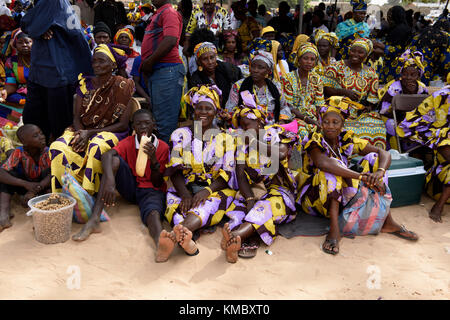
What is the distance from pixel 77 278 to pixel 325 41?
4.79 metres

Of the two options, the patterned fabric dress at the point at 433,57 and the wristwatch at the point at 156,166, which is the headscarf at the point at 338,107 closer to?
the wristwatch at the point at 156,166

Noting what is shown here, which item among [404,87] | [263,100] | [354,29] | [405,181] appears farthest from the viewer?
[354,29]

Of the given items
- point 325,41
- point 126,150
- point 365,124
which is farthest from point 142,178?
point 325,41

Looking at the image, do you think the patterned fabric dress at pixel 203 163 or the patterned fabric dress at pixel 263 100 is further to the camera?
the patterned fabric dress at pixel 263 100

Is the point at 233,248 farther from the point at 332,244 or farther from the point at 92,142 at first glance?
the point at 92,142

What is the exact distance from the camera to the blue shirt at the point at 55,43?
13.0 ft

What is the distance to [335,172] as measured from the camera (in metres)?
3.30

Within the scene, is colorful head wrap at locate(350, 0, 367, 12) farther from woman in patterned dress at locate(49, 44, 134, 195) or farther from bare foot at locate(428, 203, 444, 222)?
woman in patterned dress at locate(49, 44, 134, 195)

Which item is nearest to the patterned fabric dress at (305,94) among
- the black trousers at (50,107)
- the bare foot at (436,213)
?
the bare foot at (436,213)

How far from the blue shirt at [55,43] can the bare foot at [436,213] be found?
4.12 metres

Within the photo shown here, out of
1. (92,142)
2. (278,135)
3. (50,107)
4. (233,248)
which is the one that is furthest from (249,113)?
(50,107)

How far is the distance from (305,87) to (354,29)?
2.45 meters

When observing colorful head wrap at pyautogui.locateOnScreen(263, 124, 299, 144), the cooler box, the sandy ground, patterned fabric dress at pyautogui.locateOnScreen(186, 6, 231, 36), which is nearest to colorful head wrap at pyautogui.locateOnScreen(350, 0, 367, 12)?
patterned fabric dress at pyautogui.locateOnScreen(186, 6, 231, 36)

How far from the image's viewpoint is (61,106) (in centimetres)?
424
